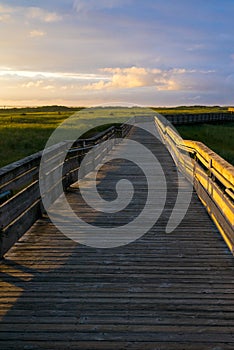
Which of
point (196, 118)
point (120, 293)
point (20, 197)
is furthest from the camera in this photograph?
point (196, 118)

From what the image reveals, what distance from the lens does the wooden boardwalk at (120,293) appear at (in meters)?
3.54

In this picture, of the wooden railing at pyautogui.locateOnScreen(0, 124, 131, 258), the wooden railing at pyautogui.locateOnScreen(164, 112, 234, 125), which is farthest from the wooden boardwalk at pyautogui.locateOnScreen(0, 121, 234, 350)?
the wooden railing at pyautogui.locateOnScreen(164, 112, 234, 125)

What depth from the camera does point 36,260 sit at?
211 inches

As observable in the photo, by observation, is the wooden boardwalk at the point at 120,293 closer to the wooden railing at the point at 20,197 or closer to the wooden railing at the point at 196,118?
the wooden railing at the point at 20,197

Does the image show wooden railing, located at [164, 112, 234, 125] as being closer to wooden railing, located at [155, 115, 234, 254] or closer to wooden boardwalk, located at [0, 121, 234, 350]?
wooden railing, located at [155, 115, 234, 254]

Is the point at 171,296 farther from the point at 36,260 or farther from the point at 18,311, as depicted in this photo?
the point at 36,260

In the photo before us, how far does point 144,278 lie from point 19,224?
223cm

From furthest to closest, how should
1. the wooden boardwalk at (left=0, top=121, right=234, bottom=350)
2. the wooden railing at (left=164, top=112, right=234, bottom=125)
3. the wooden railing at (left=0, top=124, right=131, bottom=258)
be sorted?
the wooden railing at (left=164, top=112, right=234, bottom=125), the wooden railing at (left=0, top=124, right=131, bottom=258), the wooden boardwalk at (left=0, top=121, right=234, bottom=350)

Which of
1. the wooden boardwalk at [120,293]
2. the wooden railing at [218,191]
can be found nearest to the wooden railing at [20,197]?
the wooden boardwalk at [120,293]

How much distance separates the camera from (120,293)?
4387 millimetres

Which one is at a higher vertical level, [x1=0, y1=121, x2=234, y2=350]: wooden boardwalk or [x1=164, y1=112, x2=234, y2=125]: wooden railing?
[x1=164, y1=112, x2=234, y2=125]: wooden railing

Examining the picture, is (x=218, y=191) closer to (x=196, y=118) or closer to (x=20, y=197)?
(x=20, y=197)

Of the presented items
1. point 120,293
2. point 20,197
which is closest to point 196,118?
point 20,197

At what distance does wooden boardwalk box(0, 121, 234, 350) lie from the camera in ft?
11.6
